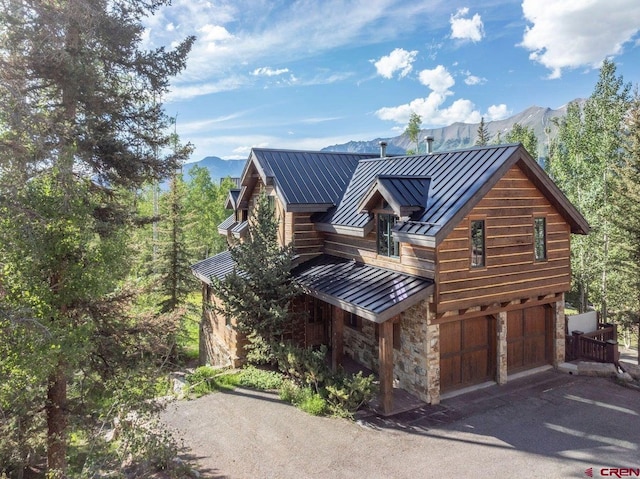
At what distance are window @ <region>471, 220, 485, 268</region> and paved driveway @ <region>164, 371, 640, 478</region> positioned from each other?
12.7 ft

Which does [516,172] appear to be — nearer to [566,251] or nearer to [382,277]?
[566,251]

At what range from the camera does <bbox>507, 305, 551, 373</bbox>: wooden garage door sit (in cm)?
1353

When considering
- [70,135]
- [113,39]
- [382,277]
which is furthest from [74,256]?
[382,277]

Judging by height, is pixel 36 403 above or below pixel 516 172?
below

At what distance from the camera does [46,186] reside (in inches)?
279

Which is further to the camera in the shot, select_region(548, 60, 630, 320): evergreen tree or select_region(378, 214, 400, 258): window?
select_region(548, 60, 630, 320): evergreen tree

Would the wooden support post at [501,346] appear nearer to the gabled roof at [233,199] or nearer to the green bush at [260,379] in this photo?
the green bush at [260,379]

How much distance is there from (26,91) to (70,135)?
1.22 metres

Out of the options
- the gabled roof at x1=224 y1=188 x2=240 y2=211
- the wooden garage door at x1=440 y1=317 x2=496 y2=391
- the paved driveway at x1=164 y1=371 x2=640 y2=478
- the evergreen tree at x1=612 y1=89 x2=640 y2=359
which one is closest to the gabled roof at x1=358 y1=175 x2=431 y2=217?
the wooden garage door at x1=440 y1=317 x2=496 y2=391

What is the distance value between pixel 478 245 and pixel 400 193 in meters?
2.72

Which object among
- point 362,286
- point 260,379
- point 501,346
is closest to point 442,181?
point 362,286

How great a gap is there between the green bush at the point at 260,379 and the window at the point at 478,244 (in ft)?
22.6

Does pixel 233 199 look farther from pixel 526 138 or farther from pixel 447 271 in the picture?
pixel 526 138

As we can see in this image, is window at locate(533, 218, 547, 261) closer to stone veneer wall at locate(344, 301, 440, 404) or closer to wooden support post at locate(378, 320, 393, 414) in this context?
stone veneer wall at locate(344, 301, 440, 404)
